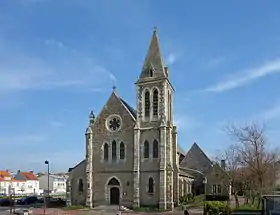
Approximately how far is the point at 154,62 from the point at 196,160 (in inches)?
905

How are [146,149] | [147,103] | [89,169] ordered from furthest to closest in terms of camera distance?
[147,103] < [89,169] < [146,149]

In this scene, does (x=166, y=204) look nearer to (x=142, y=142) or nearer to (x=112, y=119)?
(x=142, y=142)

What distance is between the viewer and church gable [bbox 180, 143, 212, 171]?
233ft

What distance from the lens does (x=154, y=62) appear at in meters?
56.9

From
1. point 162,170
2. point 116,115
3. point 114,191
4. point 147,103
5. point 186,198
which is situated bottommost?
point 186,198

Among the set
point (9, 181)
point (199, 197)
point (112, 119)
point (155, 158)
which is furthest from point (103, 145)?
point (9, 181)

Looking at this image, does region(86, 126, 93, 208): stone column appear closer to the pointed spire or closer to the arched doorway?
the arched doorway

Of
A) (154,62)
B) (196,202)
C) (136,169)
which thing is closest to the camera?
(136,169)

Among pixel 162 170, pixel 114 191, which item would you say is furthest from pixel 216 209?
pixel 114 191

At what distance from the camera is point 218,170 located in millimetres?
63938

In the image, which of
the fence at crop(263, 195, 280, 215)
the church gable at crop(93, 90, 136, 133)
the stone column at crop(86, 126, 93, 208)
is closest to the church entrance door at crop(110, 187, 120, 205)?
the stone column at crop(86, 126, 93, 208)

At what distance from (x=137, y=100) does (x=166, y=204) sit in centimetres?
1422

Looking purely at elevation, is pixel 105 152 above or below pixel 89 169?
above

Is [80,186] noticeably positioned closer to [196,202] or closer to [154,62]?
[196,202]
